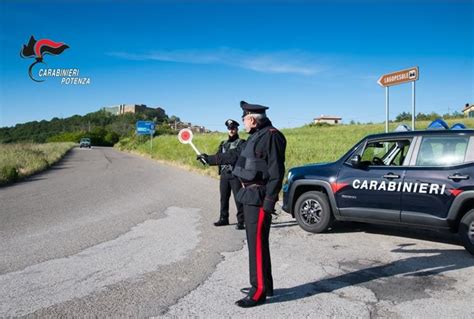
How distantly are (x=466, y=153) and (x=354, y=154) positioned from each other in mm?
1662

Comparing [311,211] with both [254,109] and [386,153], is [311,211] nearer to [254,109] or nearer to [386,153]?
[386,153]

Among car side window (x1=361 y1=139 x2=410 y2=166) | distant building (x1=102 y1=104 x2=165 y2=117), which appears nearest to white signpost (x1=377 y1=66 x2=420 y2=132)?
car side window (x1=361 y1=139 x2=410 y2=166)

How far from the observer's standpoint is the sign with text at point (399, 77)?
9.95m

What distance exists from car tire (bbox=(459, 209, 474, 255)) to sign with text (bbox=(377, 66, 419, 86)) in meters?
5.50

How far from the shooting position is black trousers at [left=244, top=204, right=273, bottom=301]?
3756 mm

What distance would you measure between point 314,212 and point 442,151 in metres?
2.22

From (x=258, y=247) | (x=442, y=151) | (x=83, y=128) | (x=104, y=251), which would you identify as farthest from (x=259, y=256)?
(x=83, y=128)

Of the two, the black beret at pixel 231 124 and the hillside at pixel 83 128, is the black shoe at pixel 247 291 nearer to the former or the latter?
the black beret at pixel 231 124

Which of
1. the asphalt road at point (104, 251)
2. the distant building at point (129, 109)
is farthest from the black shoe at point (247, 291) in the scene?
the distant building at point (129, 109)

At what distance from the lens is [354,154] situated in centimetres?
664

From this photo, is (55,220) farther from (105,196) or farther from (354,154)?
(354,154)

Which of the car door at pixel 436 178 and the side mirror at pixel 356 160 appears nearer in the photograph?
the car door at pixel 436 178

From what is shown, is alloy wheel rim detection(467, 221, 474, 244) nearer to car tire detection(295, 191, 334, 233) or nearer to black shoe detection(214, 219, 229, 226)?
car tire detection(295, 191, 334, 233)

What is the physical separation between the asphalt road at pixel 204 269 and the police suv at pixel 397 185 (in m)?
0.43
